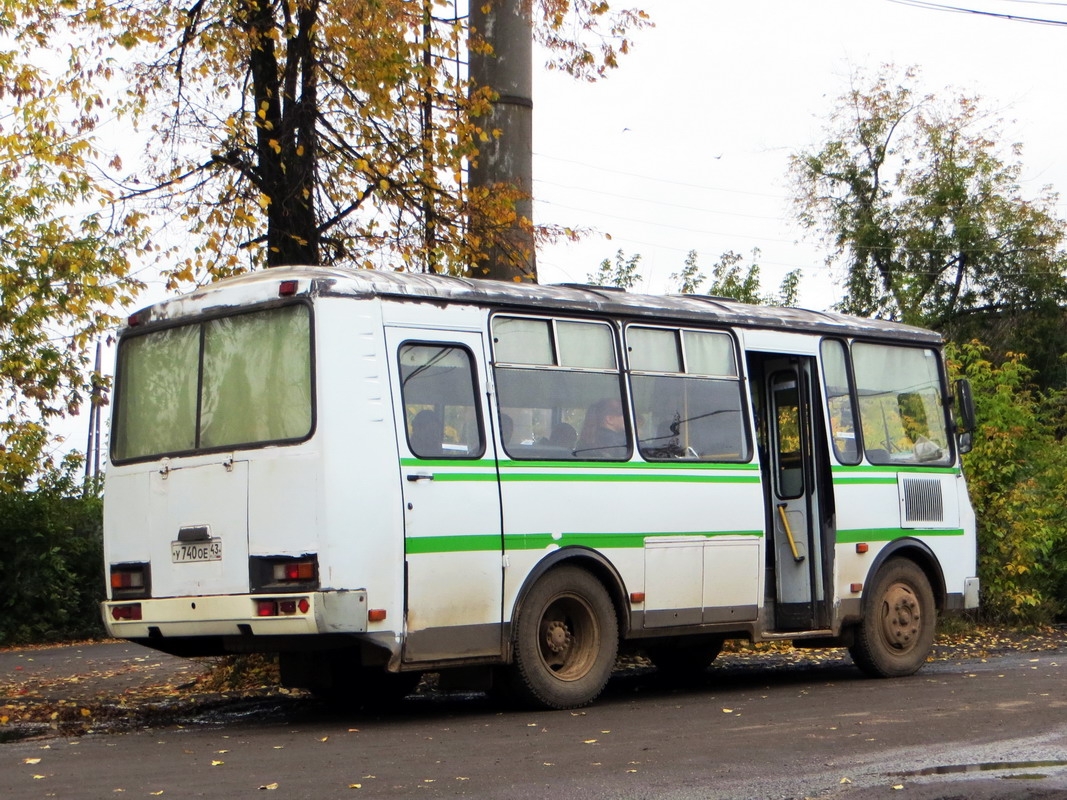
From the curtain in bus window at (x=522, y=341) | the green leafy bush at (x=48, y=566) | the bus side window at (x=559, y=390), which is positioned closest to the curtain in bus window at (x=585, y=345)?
the bus side window at (x=559, y=390)

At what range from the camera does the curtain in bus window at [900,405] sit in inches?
528

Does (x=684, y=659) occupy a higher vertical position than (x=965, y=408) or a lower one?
lower

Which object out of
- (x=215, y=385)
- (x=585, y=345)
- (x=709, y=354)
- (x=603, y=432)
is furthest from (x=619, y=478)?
(x=215, y=385)

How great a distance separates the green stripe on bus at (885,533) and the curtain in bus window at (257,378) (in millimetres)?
4976

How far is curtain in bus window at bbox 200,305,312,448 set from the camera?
9.82m

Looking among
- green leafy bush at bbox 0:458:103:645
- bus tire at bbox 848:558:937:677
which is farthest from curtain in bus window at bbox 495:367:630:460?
green leafy bush at bbox 0:458:103:645

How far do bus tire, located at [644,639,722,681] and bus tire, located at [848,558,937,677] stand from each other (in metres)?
1.23

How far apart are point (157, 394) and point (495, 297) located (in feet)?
7.81

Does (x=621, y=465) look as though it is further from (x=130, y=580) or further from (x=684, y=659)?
(x=130, y=580)

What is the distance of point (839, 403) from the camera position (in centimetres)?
1316

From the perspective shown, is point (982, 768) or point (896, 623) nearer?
point (982, 768)

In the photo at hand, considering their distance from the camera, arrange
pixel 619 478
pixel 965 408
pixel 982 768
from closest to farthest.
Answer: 1. pixel 982 768
2. pixel 619 478
3. pixel 965 408

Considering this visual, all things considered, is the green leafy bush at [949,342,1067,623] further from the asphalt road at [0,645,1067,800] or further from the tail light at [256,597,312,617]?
the tail light at [256,597,312,617]

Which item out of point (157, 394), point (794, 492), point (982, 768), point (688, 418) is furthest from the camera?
point (794, 492)
